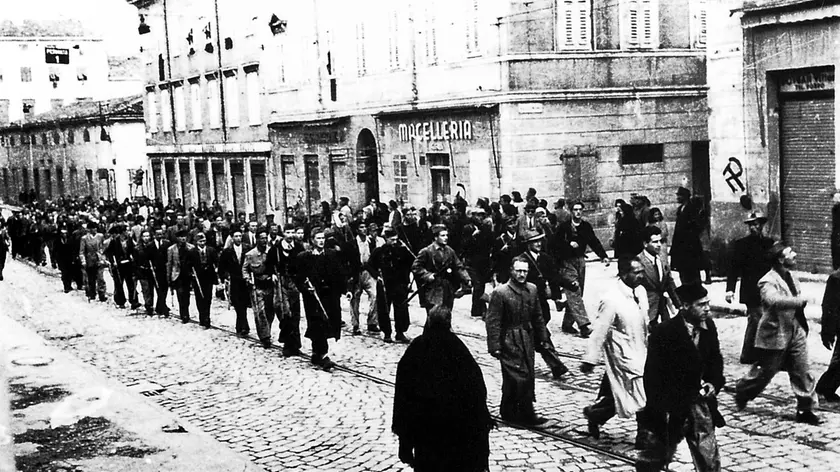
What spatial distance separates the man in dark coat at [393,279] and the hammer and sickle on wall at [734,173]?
6.21 m

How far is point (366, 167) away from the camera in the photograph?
30297 millimetres

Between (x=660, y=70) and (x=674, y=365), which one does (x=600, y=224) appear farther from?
(x=674, y=365)

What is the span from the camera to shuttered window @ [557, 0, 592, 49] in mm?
23797

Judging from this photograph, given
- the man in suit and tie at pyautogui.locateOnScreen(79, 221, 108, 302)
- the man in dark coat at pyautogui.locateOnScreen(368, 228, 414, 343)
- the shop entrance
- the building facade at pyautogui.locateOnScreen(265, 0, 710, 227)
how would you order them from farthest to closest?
the building facade at pyautogui.locateOnScreen(265, 0, 710, 227)
the man in suit and tie at pyautogui.locateOnScreen(79, 221, 108, 302)
the shop entrance
the man in dark coat at pyautogui.locateOnScreen(368, 228, 414, 343)

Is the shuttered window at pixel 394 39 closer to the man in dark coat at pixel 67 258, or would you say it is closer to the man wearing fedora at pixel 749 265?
the man in dark coat at pixel 67 258

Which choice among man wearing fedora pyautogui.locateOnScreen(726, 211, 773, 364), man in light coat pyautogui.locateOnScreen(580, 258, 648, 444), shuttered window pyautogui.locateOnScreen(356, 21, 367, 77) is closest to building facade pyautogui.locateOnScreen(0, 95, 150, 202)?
shuttered window pyautogui.locateOnScreen(356, 21, 367, 77)

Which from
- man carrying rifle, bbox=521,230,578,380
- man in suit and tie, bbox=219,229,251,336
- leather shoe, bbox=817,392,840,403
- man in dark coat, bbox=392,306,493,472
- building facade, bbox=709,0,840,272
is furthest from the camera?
man in suit and tie, bbox=219,229,251,336

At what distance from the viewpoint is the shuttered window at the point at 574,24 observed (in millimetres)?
23797

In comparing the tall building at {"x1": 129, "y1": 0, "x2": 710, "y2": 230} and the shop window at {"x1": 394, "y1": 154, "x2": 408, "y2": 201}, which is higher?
the tall building at {"x1": 129, "y1": 0, "x2": 710, "y2": 230}

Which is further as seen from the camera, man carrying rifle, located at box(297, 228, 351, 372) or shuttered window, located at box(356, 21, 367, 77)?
shuttered window, located at box(356, 21, 367, 77)

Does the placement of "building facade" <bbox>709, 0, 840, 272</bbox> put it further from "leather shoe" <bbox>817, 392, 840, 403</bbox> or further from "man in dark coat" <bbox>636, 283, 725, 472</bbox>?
"man in dark coat" <bbox>636, 283, 725, 472</bbox>

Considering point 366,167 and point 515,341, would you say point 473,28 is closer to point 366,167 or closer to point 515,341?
point 366,167

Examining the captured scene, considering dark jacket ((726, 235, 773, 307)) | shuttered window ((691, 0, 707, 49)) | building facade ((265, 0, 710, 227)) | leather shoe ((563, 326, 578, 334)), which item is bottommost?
leather shoe ((563, 326, 578, 334))

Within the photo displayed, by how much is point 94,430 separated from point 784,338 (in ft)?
22.4
